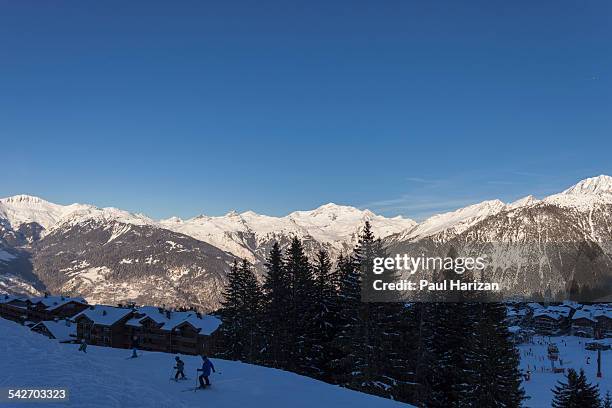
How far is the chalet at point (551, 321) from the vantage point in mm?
132500

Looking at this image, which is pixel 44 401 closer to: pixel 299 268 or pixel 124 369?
pixel 124 369

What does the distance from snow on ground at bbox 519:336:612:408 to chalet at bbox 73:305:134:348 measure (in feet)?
238

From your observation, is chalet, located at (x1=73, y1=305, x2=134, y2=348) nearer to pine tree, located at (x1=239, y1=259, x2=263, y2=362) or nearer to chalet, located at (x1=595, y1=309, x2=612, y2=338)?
pine tree, located at (x1=239, y1=259, x2=263, y2=362)

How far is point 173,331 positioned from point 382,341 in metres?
60.0

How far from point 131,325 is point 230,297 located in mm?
42927

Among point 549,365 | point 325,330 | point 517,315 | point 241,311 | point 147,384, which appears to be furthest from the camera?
point 517,315

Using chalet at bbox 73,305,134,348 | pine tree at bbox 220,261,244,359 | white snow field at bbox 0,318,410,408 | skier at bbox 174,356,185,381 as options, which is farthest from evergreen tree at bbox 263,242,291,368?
chalet at bbox 73,305,134,348

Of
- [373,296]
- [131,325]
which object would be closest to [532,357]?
[373,296]

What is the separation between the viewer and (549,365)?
258 ft

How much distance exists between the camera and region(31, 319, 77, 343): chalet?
8544 cm

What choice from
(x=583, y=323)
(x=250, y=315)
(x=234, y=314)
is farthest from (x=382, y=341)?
(x=583, y=323)

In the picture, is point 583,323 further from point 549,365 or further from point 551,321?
point 549,365

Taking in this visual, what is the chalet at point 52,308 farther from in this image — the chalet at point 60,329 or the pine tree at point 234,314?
the pine tree at point 234,314

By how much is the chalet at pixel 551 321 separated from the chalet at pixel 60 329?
12301 centimetres
